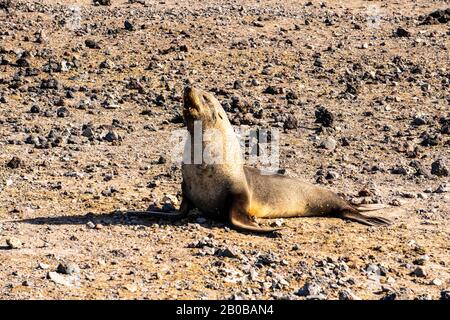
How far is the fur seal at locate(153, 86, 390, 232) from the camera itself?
28.9ft

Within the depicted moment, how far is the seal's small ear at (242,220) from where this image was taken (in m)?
8.48

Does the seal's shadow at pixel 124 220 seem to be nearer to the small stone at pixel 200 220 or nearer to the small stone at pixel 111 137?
the small stone at pixel 200 220

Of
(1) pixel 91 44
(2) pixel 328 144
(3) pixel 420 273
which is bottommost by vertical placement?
(3) pixel 420 273

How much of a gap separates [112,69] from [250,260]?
9248 mm

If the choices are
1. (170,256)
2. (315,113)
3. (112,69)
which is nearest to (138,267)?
(170,256)

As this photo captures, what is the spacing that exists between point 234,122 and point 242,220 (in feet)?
15.8

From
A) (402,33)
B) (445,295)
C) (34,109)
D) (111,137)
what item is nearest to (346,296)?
(445,295)

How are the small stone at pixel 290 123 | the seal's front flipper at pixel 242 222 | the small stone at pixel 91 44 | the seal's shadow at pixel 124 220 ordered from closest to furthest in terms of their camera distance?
1. the seal's front flipper at pixel 242 222
2. the seal's shadow at pixel 124 220
3. the small stone at pixel 290 123
4. the small stone at pixel 91 44

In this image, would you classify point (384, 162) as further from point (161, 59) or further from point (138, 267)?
point (161, 59)

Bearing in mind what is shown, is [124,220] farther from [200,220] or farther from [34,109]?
[34,109]

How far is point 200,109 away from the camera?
885cm

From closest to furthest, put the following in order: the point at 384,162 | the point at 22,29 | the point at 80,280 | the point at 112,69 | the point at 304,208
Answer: the point at 80,280 → the point at 304,208 → the point at 384,162 → the point at 112,69 → the point at 22,29

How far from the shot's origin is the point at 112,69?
1625 cm

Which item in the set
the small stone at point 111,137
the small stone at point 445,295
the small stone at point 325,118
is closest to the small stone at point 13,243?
the small stone at point 445,295
